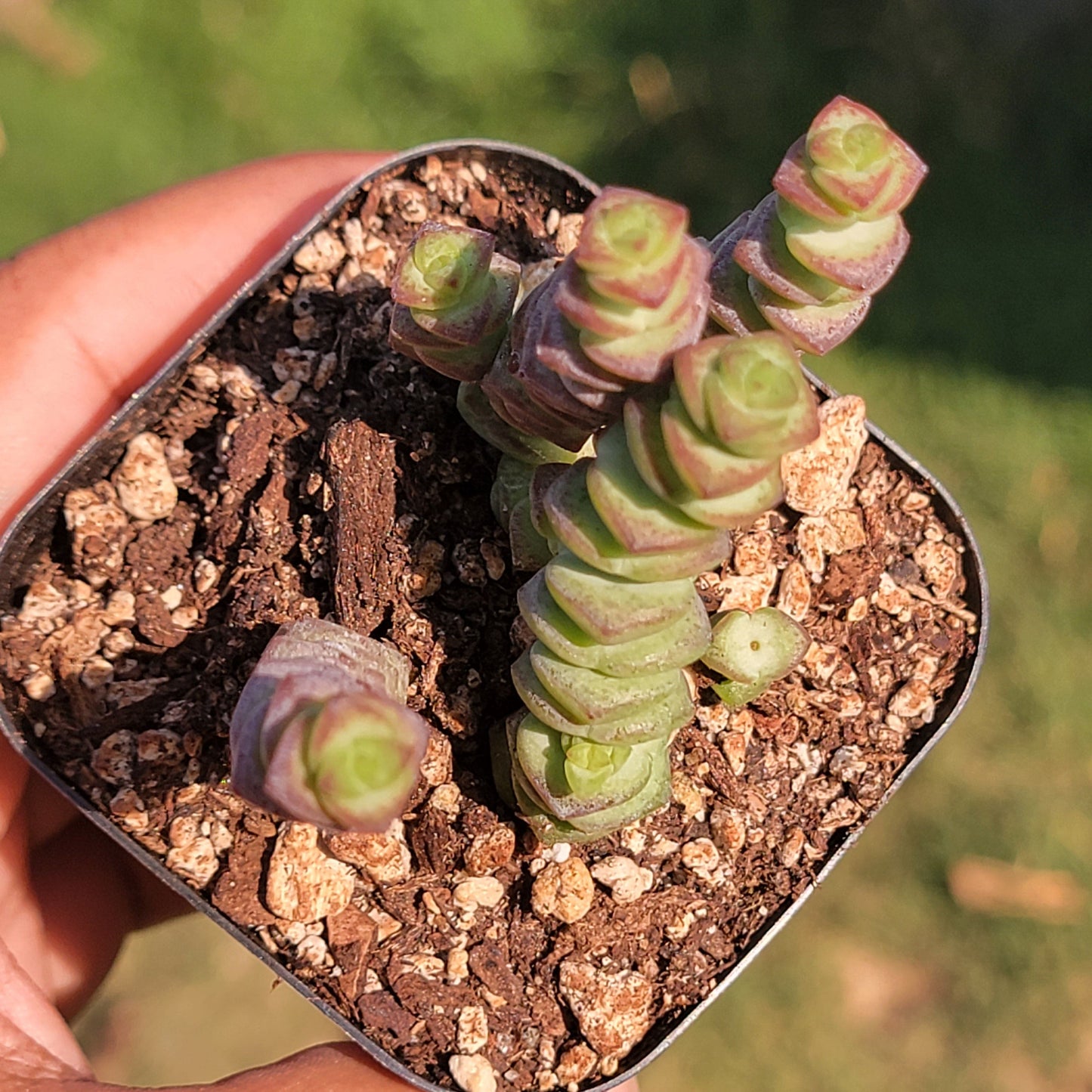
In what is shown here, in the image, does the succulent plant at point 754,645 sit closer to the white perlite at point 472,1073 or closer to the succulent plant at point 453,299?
the succulent plant at point 453,299

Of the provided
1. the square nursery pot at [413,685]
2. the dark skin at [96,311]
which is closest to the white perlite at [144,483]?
the square nursery pot at [413,685]

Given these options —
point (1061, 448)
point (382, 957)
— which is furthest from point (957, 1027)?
point (382, 957)

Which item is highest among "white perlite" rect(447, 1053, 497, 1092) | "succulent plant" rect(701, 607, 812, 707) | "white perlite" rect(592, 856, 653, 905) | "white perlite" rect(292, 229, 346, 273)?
"white perlite" rect(292, 229, 346, 273)

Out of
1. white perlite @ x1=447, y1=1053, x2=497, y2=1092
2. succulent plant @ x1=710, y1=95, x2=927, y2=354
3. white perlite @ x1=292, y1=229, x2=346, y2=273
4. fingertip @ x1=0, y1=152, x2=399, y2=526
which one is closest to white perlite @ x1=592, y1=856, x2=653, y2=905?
white perlite @ x1=447, y1=1053, x2=497, y2=1092

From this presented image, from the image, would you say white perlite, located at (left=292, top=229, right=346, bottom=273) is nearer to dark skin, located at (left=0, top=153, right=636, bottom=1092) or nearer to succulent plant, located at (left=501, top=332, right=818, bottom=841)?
dark skin, located at (left=0, top=153, right=636, bottom=1092)

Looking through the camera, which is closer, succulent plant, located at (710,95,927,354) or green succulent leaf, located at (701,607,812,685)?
succulent plant, located at (710,95,927,354)

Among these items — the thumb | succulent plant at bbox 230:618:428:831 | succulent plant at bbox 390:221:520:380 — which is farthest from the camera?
the thumb

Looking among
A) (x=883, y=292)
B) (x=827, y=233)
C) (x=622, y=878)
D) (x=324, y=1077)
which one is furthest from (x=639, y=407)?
(x=883, y=292)

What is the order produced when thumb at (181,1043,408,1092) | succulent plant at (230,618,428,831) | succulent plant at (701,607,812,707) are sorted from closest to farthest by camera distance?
succulent plant at (230,618,428,831)
succulent plant at (701,607,812,707)
thumb at (181,1043,408,1092)
